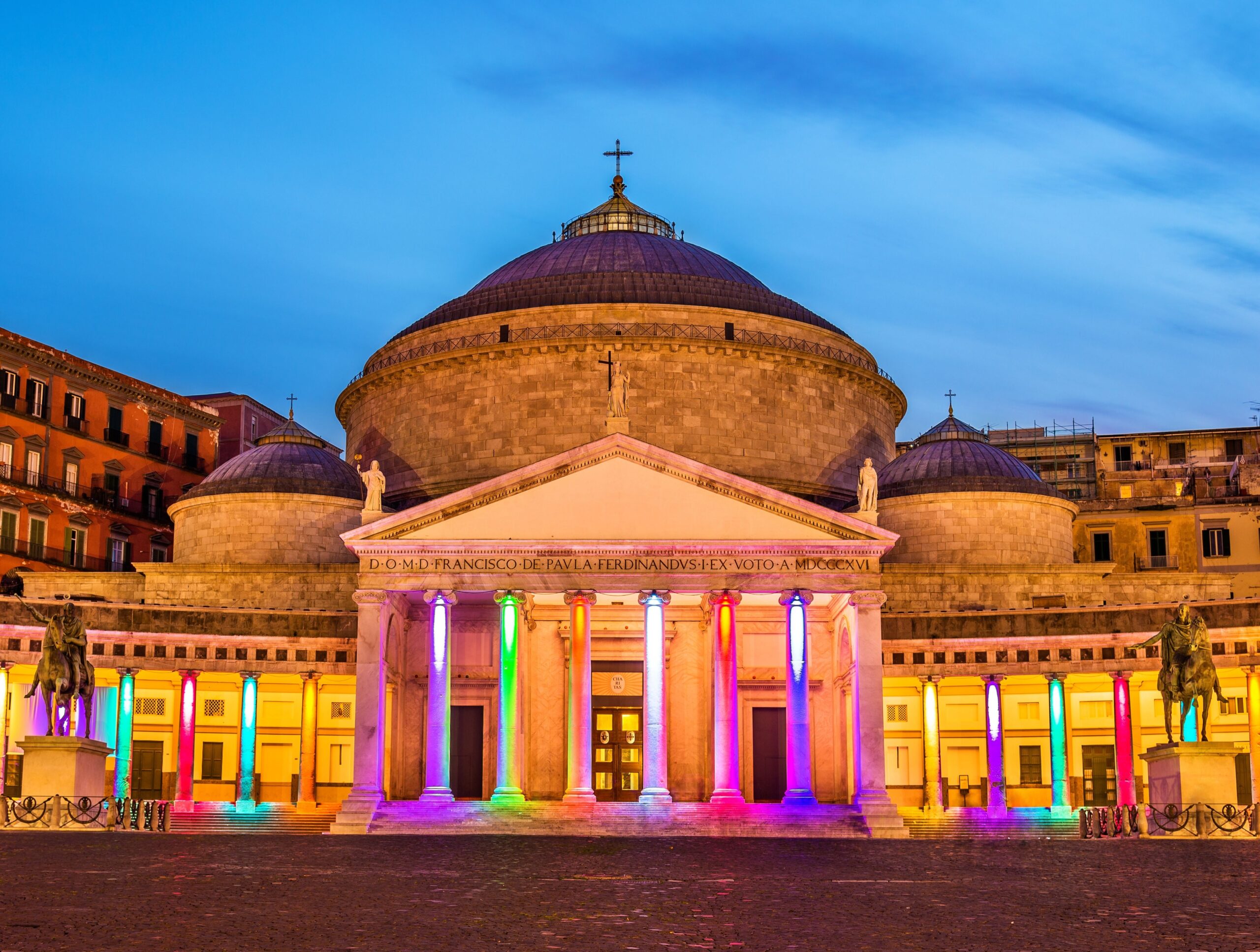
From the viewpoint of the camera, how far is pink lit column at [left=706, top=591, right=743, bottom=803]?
4562cm

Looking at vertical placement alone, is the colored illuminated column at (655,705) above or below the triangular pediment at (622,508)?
below

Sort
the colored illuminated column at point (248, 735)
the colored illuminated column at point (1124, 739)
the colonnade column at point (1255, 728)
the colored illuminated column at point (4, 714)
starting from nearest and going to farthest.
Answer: the colonnade column at point (1255, 728) → the colored illuminated column at point (4, 714) → the colored illuminated column at point (1124, 739) → the colored illuminated column at point (248, 735)

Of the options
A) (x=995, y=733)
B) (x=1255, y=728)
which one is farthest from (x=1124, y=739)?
(x=995, y=733)

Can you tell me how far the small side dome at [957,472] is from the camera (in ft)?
196

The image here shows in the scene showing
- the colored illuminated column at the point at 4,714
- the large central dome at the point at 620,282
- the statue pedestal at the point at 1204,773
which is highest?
the large central dome at the point at 620,282

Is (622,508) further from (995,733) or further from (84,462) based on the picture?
(84,462)

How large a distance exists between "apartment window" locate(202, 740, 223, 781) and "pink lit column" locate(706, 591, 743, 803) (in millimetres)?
17865

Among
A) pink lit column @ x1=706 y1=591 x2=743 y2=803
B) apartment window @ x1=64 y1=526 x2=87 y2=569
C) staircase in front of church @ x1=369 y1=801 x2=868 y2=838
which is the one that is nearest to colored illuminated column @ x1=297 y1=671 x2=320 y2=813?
staircase in front of church @ x1=369 y1=801 x2=868 y2=838

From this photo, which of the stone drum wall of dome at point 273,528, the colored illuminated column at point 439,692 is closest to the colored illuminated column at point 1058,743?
the colored illuminated column at point 439,692

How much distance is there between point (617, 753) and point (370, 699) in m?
9.84

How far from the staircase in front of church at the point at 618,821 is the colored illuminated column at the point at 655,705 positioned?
0.91 metres

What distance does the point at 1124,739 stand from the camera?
5097cm

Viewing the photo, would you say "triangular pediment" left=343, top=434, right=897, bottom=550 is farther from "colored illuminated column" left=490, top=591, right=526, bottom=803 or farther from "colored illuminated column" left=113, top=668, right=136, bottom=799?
"colored illuminated column" left=113, top=668, right=136, bottom=799

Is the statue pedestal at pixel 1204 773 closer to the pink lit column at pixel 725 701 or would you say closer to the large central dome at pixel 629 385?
the pink lit column at pixel 725 701
